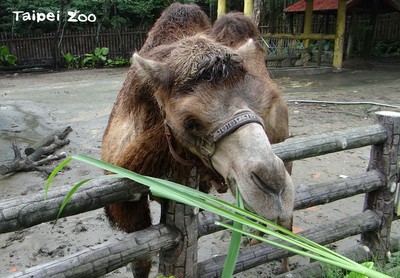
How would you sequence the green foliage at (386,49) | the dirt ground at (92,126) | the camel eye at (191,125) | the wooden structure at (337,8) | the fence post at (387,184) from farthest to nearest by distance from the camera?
1. the green foliage at (386,49)
2. the wooden structure at (337,8)
3. the dirt ground at (92,126)
4. the fence post at (387,184)
5. the camel eye at (191,125)

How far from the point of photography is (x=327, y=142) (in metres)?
2.78

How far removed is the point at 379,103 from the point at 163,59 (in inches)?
314

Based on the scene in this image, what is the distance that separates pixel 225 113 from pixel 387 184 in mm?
2029

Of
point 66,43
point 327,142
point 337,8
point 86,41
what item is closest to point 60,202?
point 327,142

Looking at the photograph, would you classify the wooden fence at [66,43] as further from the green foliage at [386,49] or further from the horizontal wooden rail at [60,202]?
the horizontal wooden rail at [60,202]

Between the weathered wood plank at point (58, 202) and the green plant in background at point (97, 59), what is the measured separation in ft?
57.8

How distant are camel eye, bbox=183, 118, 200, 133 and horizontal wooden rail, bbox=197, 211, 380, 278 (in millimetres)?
1073

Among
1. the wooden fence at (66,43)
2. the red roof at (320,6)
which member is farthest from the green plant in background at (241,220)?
the wooden fence at (66,43)

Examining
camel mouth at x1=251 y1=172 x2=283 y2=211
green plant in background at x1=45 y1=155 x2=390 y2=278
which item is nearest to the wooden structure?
camel mouth at x1=251 y1=172 x2=283 y2=211

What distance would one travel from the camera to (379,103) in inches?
346

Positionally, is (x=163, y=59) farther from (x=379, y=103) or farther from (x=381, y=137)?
(x=379, y=103)

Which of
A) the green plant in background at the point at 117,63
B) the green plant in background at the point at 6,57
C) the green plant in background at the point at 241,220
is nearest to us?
the green plant in background at the point at 241,220

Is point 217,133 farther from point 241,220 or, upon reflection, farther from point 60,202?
point 60,202

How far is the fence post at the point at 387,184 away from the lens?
3010mm
